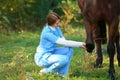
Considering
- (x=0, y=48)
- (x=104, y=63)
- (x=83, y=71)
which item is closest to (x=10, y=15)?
(x=0, y=48)

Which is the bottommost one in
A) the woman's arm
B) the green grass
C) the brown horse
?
the green grass

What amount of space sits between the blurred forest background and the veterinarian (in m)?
7.41

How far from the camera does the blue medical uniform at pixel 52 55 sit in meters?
6.91

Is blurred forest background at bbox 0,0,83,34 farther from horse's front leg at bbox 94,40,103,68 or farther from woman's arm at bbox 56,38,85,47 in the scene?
woman's arm at bbox 56,38,85,47

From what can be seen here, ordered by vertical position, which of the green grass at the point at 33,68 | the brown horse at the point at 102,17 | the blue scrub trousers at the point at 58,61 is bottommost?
the green grass at the point at 33,68

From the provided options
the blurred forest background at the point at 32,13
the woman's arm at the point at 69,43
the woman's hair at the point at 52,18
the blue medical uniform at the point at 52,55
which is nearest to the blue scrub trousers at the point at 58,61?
the blue medical uniform at the point at 52,55

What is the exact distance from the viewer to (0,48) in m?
10.8

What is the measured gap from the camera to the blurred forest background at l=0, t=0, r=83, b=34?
1499 centimetres

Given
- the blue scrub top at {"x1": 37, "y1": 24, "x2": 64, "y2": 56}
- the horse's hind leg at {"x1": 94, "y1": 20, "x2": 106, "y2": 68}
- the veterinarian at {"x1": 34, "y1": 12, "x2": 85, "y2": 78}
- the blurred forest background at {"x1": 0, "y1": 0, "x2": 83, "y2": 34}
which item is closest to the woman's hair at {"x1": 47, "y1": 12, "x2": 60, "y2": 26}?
the veterinarian at {"x1": 34, "y1": 12, "x2": 85, "y2": 78}

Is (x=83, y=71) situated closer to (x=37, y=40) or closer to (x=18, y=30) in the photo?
(x=37, y=40)

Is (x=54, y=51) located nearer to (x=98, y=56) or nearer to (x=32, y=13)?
(x=98, y=56)

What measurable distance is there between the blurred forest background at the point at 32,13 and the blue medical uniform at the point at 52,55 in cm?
743

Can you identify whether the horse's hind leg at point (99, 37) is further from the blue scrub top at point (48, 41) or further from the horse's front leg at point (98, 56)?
the blue scrub top at point (48, 41)

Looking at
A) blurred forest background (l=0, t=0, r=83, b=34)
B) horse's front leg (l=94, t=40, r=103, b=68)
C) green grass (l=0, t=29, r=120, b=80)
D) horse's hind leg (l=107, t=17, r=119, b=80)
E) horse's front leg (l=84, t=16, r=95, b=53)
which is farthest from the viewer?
blurred forest background (l=0, t=0, r=83, b=34)
